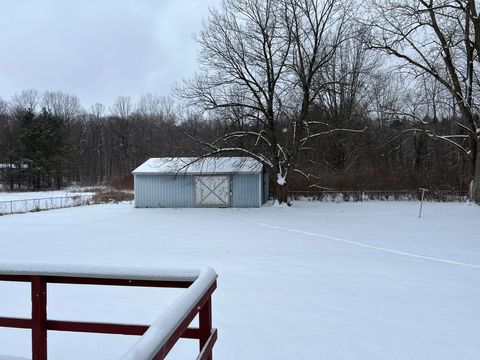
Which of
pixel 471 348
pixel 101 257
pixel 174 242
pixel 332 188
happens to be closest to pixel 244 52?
pixel 332 188

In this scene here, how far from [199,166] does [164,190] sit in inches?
102

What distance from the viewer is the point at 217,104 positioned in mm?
24812

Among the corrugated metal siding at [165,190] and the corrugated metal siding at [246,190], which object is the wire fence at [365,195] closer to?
the corrugated metal siding at [246,190]

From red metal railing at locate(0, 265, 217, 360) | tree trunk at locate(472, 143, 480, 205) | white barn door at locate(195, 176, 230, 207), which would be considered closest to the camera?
red metal railing at locate(0, 265, 217, 360)

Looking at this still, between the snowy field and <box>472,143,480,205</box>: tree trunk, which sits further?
<box>472,143,480,205</box>: tree trunk

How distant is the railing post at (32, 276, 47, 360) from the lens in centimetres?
266

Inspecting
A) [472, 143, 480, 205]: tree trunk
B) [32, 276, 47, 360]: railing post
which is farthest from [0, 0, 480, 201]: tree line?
[32, 276, 47, 360]: railing post

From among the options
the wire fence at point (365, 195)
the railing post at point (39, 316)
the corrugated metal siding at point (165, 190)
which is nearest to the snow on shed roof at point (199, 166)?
the corrugated metal siding at point (165, 190)

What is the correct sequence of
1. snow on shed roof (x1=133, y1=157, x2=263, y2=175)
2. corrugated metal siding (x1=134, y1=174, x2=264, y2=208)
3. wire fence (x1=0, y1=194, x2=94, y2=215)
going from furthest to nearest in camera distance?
1. corrugated metal siding (x1=134, y1=174, x2=264, y2=208)
2. snow on shed roof (x1=133, y1=157, x2=263, y2=175)
3. wire fence (x1=0, y1=194, x2=94, y2=215)

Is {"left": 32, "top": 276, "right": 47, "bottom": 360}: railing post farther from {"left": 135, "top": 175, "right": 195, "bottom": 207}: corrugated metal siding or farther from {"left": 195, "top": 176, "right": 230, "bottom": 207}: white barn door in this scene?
{"left": 135, "top": 175, "right": 195, "bottom": 207}: corrugated metal siding

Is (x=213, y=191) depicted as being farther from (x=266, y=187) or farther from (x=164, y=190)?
(x=266, y=187)

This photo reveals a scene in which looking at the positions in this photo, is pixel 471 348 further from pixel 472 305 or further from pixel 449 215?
pixel 449 215

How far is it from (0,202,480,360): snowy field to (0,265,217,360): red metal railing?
165cm

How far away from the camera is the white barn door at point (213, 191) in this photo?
970 inches
